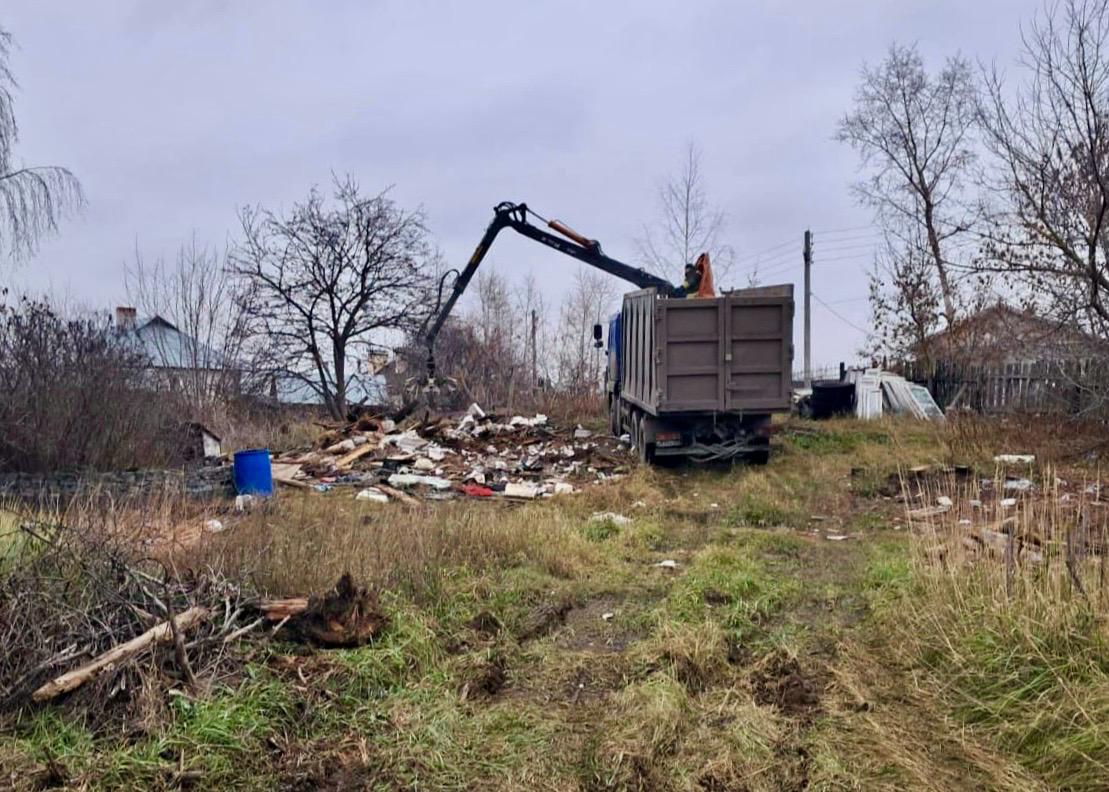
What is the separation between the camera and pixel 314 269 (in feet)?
57.1

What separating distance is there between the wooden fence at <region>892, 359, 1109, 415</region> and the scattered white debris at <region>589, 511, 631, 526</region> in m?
7.51

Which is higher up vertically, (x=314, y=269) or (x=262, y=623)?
(x=314, y=269)

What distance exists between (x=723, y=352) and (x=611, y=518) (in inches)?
142

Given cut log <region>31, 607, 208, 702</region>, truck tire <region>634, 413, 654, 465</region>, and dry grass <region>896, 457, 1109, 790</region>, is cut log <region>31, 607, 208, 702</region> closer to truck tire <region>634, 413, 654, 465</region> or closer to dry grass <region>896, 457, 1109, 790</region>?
dry grass <region>896, 457, 1109, 790</region>

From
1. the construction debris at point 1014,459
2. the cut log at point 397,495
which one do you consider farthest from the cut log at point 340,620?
the construction debris at point 1014,459

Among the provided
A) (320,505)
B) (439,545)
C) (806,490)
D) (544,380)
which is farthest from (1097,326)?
(544,380)

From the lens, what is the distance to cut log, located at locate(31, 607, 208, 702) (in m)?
2.95

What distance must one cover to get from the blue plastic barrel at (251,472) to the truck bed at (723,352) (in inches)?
208

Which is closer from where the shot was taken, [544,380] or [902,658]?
[902,658]

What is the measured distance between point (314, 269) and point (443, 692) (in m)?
15.6

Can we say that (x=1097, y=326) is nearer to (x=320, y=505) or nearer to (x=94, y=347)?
(x=320, y=505)

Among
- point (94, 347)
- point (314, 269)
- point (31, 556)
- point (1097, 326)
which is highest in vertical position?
point (314, 269)

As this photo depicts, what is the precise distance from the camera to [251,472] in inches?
357

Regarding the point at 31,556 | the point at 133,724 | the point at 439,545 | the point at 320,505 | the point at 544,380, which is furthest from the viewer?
the point at 544,380
